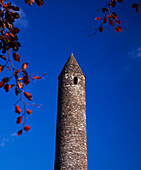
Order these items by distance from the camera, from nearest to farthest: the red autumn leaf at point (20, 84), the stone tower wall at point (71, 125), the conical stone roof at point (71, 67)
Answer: the red autumn leaf at point (20, 84)
the stone tower wall at point (71, 125)
the conical stone roof at point (71, 67)

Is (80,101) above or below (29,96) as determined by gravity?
above

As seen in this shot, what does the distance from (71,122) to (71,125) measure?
17 centimetres

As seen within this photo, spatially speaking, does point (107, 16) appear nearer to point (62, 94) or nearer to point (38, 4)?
point (38, 4)

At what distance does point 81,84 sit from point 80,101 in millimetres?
1297

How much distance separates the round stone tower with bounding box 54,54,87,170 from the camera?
12.9 m

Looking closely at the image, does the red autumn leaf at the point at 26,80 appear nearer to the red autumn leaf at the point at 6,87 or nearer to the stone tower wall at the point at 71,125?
the red autumn leaf at the point at 6,87

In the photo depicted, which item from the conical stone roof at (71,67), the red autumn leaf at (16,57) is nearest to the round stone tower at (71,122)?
the conical stone roof at (71,67)

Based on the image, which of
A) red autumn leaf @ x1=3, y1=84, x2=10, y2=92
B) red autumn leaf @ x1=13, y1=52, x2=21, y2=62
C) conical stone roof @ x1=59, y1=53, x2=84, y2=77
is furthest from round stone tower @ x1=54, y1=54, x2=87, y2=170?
red autumn leaf @ x1=13, y1=52, x2=21, y2=62

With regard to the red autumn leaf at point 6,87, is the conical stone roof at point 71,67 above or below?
above

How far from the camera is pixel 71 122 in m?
13.7

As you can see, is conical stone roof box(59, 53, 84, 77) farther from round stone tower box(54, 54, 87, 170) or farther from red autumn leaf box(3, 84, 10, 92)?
red autumn leaf box(3, 84, 10, 92)

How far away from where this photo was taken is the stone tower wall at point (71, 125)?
12.9 m

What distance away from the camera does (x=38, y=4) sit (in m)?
2.65

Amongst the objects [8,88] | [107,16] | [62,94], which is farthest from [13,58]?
[62,94]
